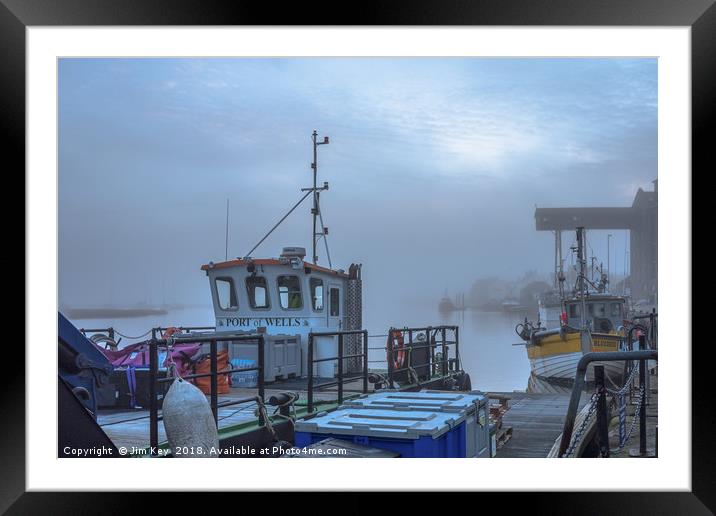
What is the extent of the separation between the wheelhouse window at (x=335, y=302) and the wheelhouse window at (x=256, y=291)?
102 centimetres

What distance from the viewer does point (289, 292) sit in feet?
31.0

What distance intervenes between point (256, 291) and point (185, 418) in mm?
4677

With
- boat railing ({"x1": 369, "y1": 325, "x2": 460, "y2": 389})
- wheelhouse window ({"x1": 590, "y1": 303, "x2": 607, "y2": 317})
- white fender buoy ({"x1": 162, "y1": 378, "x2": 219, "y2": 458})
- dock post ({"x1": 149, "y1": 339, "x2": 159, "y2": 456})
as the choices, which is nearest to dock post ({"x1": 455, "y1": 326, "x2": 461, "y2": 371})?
boat railing ({"x1": 369, "y1": 325, "x2": 460, "y2": 389})

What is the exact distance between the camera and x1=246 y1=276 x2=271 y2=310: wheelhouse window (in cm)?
952

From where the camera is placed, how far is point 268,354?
8789 mm

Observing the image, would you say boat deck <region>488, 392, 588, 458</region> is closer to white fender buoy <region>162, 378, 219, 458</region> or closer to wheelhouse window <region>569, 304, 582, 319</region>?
white fender buoy <region>162, 378, 219, 458</region>

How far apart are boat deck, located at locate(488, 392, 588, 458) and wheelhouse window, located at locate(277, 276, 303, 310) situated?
10.7 feet

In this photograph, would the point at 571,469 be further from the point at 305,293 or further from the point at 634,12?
the point at 305,293

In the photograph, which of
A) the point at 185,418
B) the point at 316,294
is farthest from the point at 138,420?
the point at 316,294

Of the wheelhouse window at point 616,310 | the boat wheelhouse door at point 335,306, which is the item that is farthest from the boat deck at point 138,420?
the wheelhouse window at point 616,310

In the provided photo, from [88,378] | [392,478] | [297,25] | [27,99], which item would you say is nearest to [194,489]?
[88,378]

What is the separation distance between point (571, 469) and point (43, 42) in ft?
19.0

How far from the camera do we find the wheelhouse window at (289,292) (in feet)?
30.8

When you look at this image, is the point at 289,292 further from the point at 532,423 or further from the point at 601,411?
the point at 601,411
